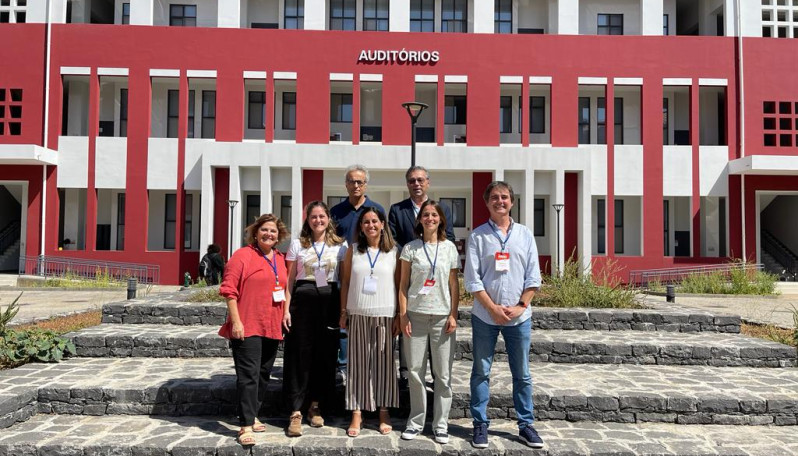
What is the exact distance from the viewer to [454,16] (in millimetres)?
22859

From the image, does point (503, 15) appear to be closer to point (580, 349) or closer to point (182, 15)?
point (182, 15)

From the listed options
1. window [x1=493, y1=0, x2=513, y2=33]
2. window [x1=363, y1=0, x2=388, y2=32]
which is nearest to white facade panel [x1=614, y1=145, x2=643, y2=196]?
window [x1=493, y1=0, x2=513, y2=33]

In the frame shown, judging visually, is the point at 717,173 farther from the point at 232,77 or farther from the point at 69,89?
the point at 69,89

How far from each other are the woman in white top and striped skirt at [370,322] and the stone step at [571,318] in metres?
3.77

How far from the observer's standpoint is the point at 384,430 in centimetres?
451

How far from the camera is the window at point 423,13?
2295 centimetres

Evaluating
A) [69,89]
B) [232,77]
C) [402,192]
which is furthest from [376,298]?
[69,89]

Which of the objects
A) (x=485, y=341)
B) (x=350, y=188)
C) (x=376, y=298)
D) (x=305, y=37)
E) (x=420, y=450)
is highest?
(x=305, y=37)

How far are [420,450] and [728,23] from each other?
23.7m

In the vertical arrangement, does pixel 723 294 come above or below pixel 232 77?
below

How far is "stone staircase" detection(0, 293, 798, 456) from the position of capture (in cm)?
436

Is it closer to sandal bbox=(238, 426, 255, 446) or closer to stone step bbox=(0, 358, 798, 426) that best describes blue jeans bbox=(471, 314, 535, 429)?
stone step bbox=(0, 358, 798, 426)

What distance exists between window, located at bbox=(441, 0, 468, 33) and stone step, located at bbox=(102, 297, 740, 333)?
1766 cm

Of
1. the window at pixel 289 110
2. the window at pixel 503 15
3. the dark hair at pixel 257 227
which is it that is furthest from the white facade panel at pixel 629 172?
the dark hair at pixel 257 227
